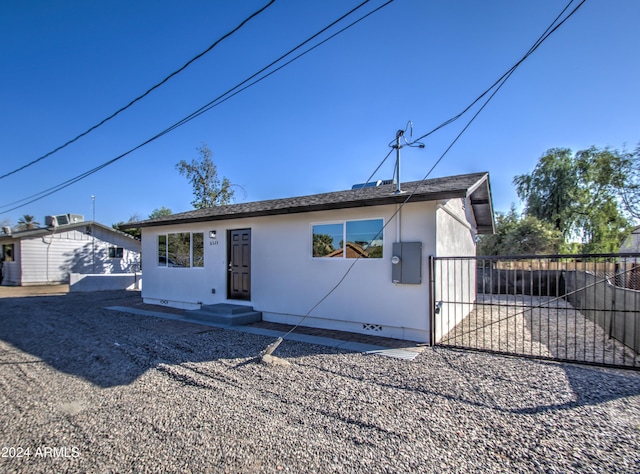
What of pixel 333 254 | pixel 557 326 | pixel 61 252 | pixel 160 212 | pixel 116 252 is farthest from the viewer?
pixel 160 212

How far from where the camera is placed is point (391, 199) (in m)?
6.38

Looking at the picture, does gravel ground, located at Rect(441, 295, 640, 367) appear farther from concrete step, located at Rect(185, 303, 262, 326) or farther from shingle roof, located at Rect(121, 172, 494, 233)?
concrete step, located at Rect(185, 303, 262, 326)

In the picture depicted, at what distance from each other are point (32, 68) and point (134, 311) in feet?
25.2

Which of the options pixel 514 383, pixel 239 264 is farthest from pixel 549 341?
pixel 239 264

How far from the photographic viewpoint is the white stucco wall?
644 cm

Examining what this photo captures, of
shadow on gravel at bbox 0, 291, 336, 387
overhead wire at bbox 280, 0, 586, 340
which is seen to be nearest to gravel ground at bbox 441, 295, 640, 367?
overhead wire at bbox 280, 0, 586, 340

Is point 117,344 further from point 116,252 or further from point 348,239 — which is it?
point 116,252

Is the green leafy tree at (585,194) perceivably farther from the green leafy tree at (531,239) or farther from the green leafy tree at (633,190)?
the green leafy tree at (531,239)

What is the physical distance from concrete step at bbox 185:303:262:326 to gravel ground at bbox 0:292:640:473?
2237 mm

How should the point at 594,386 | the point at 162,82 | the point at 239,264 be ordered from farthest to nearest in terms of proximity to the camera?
1. the point at 239,264
2. the point at 162,82
3. the point at 594,386

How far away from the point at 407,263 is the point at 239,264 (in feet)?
16.3

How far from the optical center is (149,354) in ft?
18.1

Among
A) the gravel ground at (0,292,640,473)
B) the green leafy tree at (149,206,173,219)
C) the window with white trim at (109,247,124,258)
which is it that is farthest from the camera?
the green leafy tree at (149,206,173,219)

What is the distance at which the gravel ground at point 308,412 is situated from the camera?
258 cm
